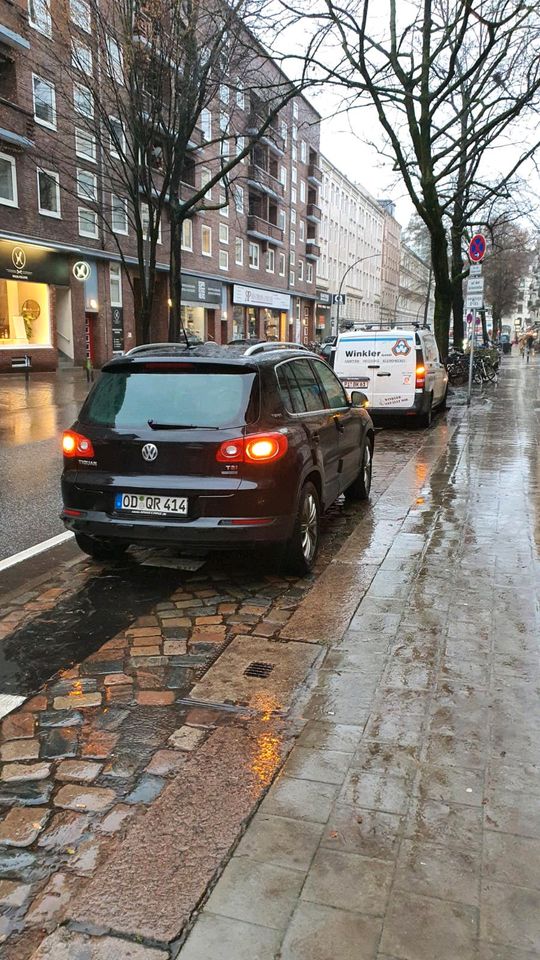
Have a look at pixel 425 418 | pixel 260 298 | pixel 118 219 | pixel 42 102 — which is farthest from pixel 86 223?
pixel 425 418

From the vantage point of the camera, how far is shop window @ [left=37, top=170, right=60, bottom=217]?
2697cm

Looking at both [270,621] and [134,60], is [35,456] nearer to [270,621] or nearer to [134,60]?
[270,621]

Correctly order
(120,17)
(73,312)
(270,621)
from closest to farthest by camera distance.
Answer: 1. (270,621)
2. (120,17)
3. (73,312)

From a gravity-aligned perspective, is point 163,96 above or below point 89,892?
above

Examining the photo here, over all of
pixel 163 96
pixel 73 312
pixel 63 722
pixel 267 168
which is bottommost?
pixel 63 722

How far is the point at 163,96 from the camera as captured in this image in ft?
55.3

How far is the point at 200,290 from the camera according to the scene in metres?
39.8

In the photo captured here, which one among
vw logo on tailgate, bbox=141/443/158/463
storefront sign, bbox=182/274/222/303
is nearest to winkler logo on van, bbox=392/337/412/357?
vw logo on tailgate, bbox=141/443/158/463

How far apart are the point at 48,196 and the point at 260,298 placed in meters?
22.4

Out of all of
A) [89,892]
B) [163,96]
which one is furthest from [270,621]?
[163,96]

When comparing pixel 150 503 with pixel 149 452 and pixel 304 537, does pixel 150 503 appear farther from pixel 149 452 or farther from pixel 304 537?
pixel 304 537

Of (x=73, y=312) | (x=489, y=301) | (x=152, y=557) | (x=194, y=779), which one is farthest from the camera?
(x=489, y=301)

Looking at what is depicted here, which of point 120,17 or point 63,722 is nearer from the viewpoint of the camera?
point 63,722

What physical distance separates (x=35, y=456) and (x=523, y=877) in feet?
30.9
